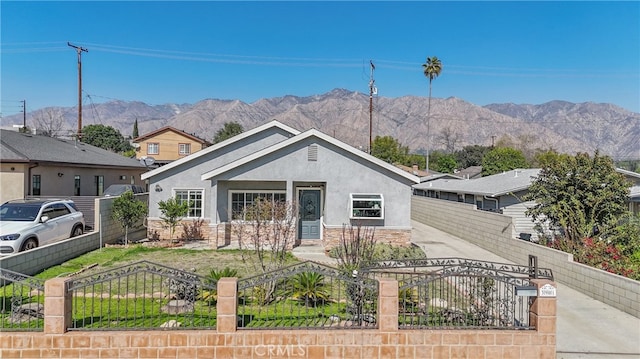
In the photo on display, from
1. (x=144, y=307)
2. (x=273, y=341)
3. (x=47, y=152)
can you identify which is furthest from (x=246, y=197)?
(x=47, y=152)

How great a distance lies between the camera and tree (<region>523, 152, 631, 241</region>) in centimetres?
1282

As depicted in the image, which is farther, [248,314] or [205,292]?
[205,292]

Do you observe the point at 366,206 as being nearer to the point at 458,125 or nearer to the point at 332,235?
the point at 332,235

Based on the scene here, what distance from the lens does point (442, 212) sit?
2297 centimetres

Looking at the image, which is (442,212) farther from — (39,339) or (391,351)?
(39,339)

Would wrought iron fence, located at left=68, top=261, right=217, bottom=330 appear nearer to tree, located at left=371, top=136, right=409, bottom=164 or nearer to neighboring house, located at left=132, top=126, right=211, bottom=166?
neighboring house, located at left=132, top=126, right=211, bottom=166

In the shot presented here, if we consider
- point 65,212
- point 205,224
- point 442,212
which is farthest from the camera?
point 442,212

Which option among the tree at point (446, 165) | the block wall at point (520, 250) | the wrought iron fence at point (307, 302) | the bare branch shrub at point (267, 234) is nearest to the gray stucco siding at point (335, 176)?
the bare branch shrub at point (267, 234)

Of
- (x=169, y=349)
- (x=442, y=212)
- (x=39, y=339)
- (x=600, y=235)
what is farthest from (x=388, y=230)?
(x=39, y=339)

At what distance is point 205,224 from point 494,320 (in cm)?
1287

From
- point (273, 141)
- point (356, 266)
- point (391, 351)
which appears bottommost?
point (391, 351)

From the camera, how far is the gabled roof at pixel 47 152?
17.7 meters

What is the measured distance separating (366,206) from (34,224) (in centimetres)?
1070

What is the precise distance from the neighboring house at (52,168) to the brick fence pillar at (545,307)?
19706 millimetres
